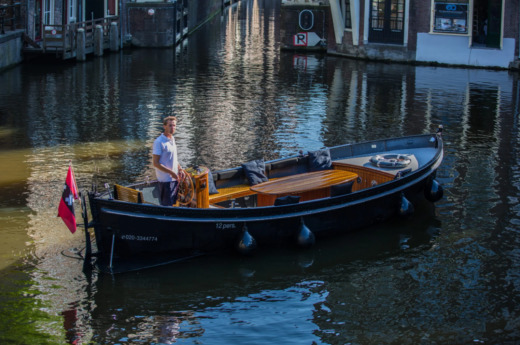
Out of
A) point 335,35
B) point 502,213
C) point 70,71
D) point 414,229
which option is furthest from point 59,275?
point 335,35

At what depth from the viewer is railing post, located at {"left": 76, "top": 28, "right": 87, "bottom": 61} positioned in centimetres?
3588

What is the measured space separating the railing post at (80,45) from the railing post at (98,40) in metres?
1.91

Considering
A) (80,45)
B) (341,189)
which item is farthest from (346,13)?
(341,189)

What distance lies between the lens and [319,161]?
1702 cm

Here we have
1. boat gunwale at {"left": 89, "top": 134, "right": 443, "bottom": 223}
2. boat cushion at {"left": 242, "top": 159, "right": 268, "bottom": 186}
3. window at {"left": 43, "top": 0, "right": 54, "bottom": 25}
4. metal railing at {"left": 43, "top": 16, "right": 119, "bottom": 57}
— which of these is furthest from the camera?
window at {"left": 43, "top": 0, "right": 54, "bottom": 25}

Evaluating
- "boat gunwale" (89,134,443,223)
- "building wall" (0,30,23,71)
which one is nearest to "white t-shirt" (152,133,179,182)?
"boat gunwale" (89,134,443,223)

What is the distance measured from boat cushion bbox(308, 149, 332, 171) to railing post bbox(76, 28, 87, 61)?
2189 centimetres

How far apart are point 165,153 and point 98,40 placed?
85.2 feet

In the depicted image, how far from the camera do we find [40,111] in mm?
25859

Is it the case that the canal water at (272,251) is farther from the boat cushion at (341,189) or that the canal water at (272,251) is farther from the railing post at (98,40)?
the railing post at (98,40)

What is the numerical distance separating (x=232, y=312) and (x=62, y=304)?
2.70 metres

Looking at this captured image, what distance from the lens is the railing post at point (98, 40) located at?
38094mm

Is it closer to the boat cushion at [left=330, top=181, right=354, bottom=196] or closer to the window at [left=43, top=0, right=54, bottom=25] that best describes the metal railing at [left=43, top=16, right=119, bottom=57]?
the window at [left=43, top=0, right=54, bottom=25]

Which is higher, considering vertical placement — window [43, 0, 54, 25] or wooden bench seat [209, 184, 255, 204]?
window [43, 0, 54, 25]
